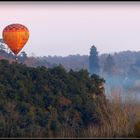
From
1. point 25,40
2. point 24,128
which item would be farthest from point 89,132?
point 25,40

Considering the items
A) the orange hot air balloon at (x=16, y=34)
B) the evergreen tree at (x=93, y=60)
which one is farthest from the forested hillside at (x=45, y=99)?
the evergreen tree at (x=93, y=60)

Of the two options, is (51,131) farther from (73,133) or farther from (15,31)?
(15,31)

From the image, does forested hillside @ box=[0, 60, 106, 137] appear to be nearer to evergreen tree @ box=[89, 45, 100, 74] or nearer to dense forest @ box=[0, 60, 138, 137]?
dense forest @ box=[0, 60, 138, 137]

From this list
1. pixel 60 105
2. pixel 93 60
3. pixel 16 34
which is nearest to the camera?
pixel 60 105

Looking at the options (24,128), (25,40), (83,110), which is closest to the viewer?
(24,128)

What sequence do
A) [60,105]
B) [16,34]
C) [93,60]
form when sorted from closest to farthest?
[60,105] → [16,34] → [93,60]

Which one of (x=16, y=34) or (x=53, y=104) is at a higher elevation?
(x=16, y=34)

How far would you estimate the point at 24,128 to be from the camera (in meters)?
15.6

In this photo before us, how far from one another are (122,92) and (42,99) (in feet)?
8.13

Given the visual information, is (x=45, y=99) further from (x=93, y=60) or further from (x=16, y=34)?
(x=93, y=60)

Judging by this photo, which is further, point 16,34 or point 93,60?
point 93,60

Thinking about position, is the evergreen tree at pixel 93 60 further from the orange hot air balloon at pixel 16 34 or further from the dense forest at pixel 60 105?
the dense forest at pixel 60 105

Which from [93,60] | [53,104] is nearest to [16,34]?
[93,60]

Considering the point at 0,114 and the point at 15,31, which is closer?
the point at 0,114
